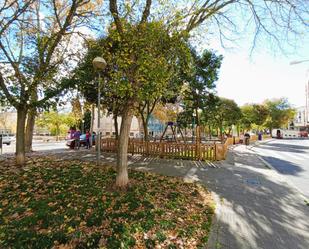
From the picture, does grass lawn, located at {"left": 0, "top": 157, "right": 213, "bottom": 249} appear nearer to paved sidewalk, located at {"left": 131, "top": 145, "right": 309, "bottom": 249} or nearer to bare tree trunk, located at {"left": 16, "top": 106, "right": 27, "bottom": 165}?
paved sidewalk, located at {"left": 131, "top": 145, "right": 309, "bottom": 249}

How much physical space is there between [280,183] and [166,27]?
6.78 meters

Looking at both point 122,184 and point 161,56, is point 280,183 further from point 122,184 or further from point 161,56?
point 161,56

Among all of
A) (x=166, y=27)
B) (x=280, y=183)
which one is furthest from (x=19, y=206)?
(x=280, y=183)

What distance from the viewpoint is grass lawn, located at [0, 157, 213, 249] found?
10.9 ft

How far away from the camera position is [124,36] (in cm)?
542

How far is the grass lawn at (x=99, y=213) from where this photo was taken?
3330 mm

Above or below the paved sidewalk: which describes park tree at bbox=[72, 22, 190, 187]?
above

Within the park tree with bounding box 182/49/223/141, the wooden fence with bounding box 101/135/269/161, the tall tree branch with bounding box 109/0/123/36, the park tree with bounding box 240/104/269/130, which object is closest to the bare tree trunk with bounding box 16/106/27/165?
the tall tree branch with bounding box 109/0/123/36

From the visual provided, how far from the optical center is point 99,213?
13.7 ft

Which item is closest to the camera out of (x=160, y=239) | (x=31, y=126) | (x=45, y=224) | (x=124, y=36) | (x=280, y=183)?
(x=160, y=239)

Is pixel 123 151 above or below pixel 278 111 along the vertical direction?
below

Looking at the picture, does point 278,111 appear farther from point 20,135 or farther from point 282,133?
point 20,135

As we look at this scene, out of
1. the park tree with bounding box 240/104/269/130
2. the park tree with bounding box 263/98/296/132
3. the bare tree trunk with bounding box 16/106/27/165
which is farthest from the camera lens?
the park tree with bounding box 263/98/296/132

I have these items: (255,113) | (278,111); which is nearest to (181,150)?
(255,113)
